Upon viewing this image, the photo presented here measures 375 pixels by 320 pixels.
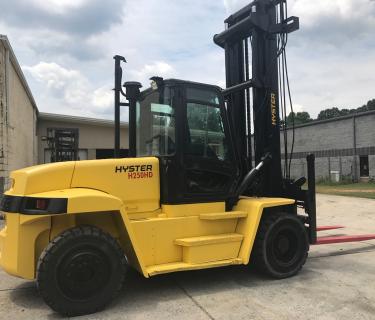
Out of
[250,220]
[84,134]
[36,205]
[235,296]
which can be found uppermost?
[84,134]

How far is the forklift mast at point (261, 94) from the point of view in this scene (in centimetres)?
683

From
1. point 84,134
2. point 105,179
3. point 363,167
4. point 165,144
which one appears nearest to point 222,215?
point 165,144

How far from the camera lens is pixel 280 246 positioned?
20.6 feet

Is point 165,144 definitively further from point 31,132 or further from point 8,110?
point 31,132

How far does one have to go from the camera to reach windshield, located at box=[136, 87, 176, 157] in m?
5.78

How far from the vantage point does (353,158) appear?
34.2 m

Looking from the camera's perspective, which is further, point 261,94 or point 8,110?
point 8,110

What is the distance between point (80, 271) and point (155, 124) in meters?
2.24

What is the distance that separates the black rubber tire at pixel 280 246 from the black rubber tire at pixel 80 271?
201cm

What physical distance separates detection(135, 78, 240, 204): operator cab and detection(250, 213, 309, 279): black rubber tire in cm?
74

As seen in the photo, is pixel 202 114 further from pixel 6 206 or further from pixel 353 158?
pixel 353 158

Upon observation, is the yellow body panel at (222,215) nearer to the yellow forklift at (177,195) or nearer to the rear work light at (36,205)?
the yellow forklift at (177,195)

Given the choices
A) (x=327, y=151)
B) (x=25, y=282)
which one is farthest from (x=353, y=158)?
(x=25, y=282)

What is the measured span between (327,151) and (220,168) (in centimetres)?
3281
